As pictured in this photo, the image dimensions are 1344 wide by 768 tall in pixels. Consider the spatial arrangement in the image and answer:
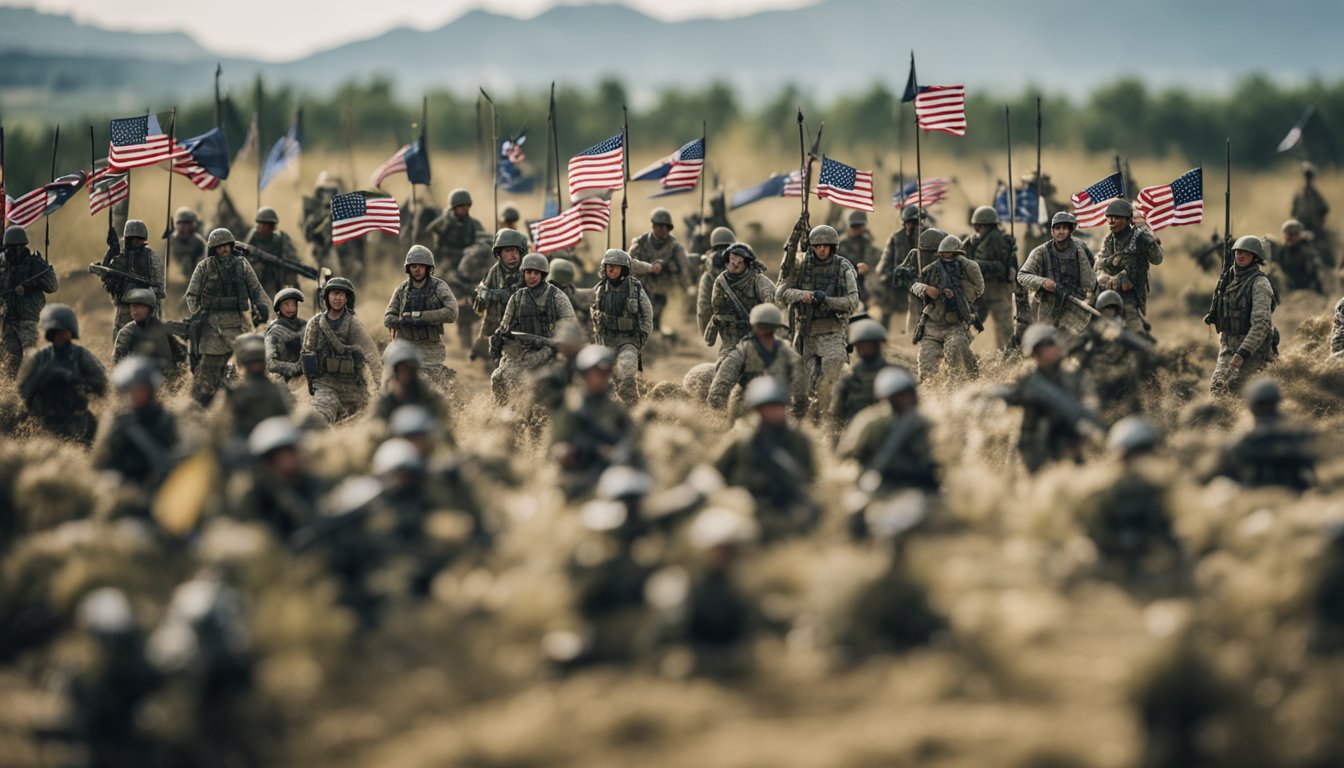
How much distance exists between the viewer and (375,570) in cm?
1039

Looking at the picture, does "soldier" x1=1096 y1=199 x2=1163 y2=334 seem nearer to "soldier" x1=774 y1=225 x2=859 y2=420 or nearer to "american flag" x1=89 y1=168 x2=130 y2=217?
"soldier" x1=774 y1=225 x2=859 y2=420

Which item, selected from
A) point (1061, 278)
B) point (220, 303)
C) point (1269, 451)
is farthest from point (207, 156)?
point (1269, 451)

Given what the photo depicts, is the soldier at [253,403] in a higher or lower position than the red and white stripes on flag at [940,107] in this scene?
lower

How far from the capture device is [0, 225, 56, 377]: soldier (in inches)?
734

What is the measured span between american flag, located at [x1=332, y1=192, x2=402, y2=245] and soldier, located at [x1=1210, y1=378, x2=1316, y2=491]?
35.0ft

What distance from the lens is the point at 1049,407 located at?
12945 mm

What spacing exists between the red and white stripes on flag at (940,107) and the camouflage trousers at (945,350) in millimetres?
2196

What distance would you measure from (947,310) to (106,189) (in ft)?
32.6

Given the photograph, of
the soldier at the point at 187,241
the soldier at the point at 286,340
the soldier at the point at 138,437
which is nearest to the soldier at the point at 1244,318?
the soldier at the point at 286,340

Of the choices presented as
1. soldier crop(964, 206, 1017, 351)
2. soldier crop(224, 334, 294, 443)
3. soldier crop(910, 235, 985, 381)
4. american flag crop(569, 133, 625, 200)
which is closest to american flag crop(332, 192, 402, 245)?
american flag crop(569, 133, 625, 200)

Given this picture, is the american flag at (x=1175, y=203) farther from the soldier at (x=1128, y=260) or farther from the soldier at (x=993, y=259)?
the soldier at (x=993, y=259)

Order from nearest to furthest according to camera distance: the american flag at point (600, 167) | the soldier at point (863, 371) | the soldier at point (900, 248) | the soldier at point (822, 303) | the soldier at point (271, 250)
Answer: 1. the soldier at point (863, 371)
2. the soldier at point (822, 303)
3. the american flag at point (600, 167)
4. the soldier at point (900, 248)
5. the soldier at point (271, 250)

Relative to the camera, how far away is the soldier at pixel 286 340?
54.4 feet

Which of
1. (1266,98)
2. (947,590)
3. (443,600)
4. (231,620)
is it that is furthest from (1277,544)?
(1266,98)
